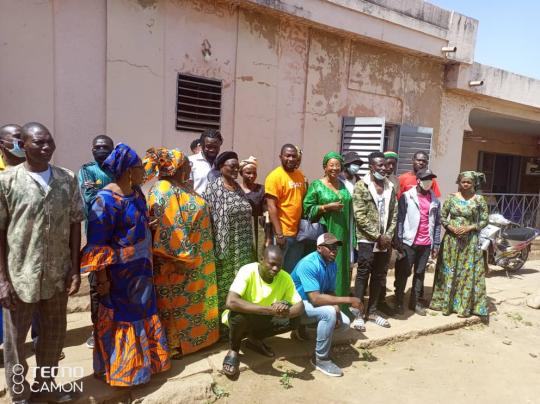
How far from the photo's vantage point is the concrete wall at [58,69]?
3.92m

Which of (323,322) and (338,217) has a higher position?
(338,217)

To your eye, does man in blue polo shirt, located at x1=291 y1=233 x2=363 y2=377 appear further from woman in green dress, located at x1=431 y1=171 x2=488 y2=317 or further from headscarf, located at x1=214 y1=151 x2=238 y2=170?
woman in green dress, located at x1=431 y1=171 x2=488 y2=317

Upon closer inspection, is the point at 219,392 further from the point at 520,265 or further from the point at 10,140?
the point at 520,265

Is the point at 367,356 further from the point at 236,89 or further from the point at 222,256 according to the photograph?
the point at 236,89

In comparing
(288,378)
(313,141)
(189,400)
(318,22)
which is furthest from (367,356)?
(318,22)

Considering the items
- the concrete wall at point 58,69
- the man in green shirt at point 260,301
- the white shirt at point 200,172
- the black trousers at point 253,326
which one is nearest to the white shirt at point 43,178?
the man in green shirt at point 260,301

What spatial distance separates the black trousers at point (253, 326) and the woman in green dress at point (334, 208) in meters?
0.84

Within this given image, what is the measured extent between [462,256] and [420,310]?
0.82m

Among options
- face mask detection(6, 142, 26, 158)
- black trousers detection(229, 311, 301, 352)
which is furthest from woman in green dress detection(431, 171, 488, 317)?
face mask detection(6, 142, 26, 158)

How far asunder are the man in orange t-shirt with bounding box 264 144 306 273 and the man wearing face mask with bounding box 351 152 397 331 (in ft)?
2.15

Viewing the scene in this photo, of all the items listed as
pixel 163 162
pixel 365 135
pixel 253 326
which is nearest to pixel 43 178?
pixel 163 162

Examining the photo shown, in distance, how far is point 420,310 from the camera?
498 cm

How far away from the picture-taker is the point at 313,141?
618cm

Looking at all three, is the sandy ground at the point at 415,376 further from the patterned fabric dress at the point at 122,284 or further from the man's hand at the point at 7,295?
the man's hand at the point at 7,295
